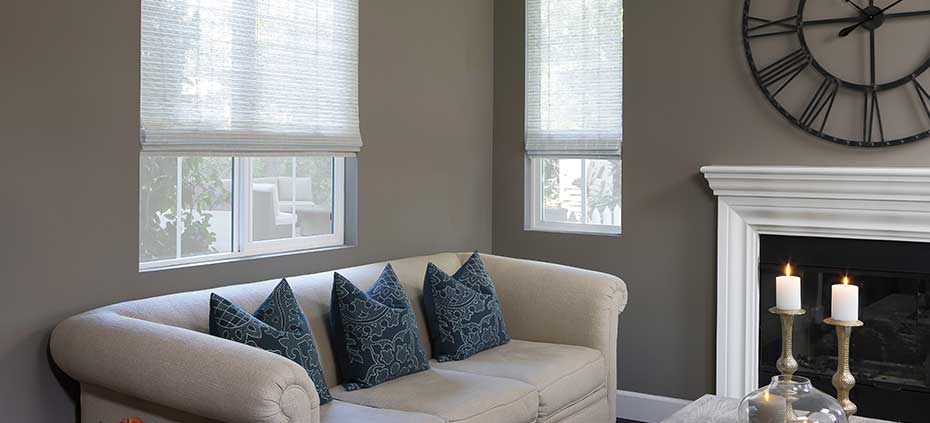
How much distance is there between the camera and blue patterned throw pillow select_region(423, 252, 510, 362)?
A: 3773mm

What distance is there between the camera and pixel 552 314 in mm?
4098

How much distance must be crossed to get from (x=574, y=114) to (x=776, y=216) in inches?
45.9

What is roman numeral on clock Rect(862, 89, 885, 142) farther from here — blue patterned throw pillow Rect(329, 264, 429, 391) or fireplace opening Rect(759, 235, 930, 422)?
blue patterned throw pillow Rect(329, 264, 429, 391)

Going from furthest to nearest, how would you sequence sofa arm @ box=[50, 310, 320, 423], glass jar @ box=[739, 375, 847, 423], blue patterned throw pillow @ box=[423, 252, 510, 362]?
blue patterned throw pillow @ box=[423, 252, 510, 362] < glass jar @ box=[739, 375, 847, 423] < sofa arm @ box=[50, 310, 320, 423]

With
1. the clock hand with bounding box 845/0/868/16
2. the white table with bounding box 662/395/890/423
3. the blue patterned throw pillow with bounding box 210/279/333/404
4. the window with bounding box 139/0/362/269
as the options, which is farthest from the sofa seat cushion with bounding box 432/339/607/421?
the clock hand with bounding box 845/0/868/16

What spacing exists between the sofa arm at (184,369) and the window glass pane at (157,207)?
0.54 meters

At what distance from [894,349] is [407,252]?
2.25 m

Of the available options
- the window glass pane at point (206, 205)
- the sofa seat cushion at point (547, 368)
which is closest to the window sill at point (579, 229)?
the sofa seat cushion at point (547, 368)

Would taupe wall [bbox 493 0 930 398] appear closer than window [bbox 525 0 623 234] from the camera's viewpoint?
Yes

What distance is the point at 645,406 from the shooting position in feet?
15.3

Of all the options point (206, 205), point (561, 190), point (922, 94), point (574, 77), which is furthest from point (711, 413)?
point (574, 77)

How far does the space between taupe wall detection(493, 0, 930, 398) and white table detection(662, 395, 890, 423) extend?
1301 millimetres

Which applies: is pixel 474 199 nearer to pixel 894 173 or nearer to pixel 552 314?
pixel 552 314

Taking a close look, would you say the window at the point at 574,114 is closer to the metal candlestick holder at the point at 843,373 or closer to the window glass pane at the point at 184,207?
the window glass pane at the point at 184,207
